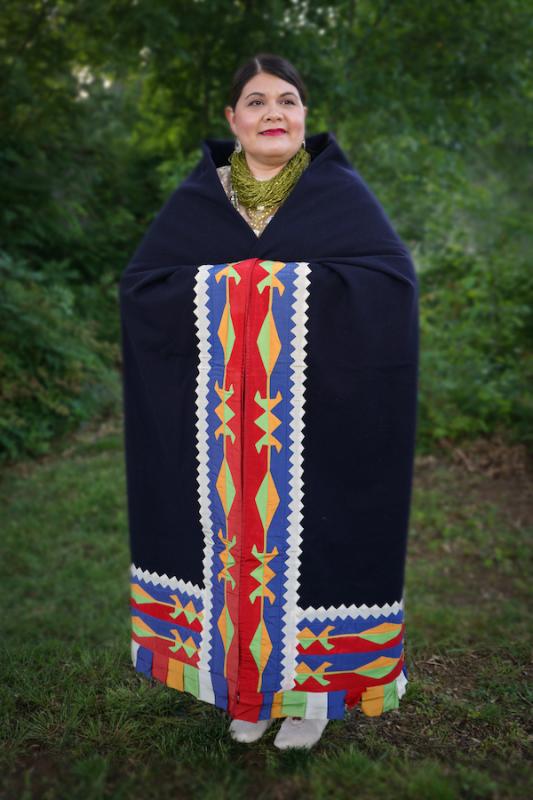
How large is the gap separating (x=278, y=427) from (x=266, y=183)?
0.88 meters

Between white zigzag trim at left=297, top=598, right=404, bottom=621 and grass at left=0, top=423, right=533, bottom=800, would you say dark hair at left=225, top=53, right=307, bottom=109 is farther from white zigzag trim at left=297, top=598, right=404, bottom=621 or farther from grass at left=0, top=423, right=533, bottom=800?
grass at left=0, top=423, right=533, bottom=800

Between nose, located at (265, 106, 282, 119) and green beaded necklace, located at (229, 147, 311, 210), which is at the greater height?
nose, located at (265, 106, 282, 119)

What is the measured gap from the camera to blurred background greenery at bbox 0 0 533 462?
5.98 meters

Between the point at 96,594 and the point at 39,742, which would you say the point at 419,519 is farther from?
the point at 39,742

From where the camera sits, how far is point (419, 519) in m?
5.60

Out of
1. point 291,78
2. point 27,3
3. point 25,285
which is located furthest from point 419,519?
point 27,3

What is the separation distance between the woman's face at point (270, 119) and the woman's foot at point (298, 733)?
1977mm

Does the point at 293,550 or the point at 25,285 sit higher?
the point at 25,285

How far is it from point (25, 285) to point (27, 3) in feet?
8.03

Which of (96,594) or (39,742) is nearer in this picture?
(39,742)

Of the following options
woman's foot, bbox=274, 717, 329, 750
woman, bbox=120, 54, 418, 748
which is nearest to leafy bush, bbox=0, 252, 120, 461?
woman, bbox=120, 54, 418, 748

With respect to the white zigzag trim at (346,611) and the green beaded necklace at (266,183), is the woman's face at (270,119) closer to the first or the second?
the green beaded necklace at (266,183)

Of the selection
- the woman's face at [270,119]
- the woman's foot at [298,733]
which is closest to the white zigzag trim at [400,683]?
the woman's foot at [298,733]

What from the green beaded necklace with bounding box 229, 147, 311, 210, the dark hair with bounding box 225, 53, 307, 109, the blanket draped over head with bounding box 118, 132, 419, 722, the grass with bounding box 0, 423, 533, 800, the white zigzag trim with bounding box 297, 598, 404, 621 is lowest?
the grass with bounding box 0, 423, 533, 800
